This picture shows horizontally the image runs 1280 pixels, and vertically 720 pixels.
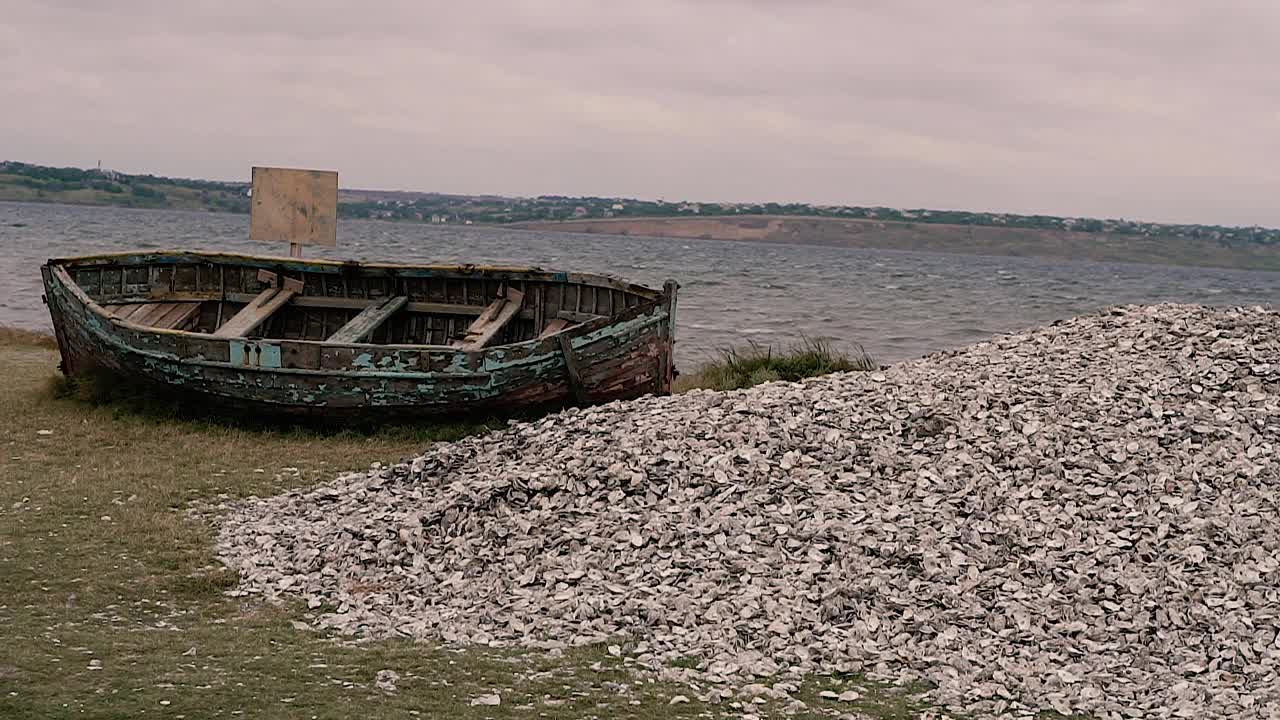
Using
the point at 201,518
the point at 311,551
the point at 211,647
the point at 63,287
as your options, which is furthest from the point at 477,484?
the point at 63,287

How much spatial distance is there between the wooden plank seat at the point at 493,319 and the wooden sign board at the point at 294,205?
2754mm

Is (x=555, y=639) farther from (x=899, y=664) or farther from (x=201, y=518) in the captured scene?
(x=201, y=518)

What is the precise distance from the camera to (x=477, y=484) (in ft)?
35.9

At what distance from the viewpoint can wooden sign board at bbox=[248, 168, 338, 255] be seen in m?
18.8

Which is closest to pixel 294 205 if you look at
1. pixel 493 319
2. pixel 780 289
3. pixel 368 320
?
pixel 368 320

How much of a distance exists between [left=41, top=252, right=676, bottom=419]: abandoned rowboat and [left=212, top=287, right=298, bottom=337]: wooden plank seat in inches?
1.1

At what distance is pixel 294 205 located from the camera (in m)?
18.9

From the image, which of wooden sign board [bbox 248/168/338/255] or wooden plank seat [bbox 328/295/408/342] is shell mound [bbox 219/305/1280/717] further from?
wooden sign board [bbox 248/168/338/255]

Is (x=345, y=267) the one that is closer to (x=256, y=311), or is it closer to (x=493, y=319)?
(x=256, y=311)

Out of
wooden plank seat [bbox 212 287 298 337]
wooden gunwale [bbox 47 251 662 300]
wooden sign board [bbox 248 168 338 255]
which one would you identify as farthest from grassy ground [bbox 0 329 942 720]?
wooden sign board [bbox 248 168 338 255]

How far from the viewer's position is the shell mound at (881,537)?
7.94 metres

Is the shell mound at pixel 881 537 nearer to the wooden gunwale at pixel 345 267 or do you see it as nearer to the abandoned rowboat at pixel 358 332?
the abandoned rowboat at pixel 358 332

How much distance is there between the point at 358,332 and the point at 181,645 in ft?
29.9

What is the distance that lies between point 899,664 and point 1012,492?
255 cm
